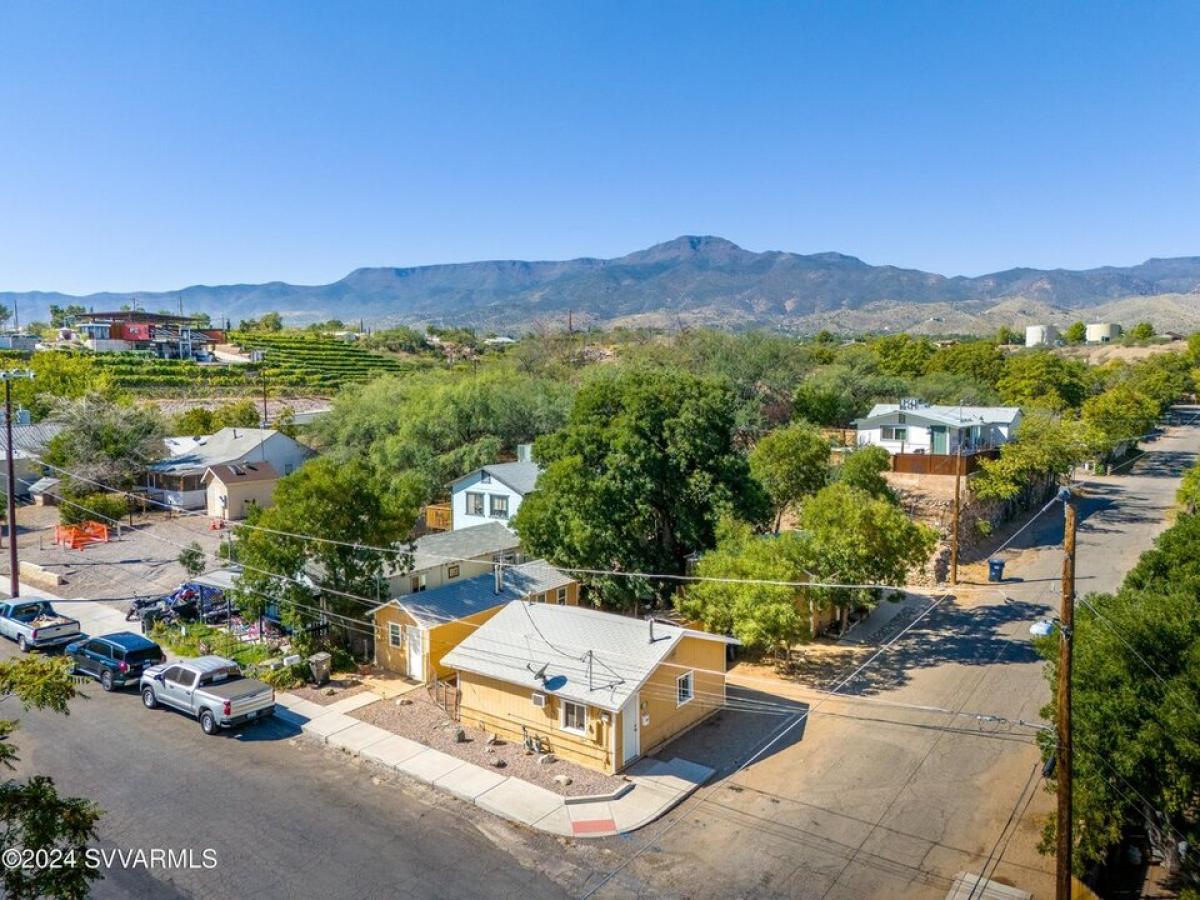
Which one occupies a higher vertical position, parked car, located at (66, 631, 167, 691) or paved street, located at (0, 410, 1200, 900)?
parked car, located at (66, 631, 167, 691)

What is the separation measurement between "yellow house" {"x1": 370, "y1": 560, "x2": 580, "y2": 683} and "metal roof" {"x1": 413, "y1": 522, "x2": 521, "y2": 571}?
1831mm

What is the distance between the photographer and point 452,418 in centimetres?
4759

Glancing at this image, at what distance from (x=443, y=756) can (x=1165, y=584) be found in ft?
55.4

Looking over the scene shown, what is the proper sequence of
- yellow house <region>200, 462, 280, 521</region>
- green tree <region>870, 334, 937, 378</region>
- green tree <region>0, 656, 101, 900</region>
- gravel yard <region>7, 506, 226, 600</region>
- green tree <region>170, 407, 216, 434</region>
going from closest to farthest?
green tree <region>0, 656, 101, 900</region>, gravel yard <region>7, 506, 226, 600</region>, yellow house <region>200, 462, 280, 521</region>, green tree <region>170, 407, 216, 434</region>, green tree <region>870, 334, 937, 378</region>

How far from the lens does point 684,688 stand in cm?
1911

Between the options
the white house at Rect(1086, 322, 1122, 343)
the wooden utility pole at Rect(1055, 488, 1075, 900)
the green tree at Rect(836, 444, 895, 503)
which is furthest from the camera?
the white house at Rect(1086, 322, 1122, 343)

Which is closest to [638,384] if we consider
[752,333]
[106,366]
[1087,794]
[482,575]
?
[482,575]

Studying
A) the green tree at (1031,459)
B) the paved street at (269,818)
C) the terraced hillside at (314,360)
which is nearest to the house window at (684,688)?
the paved street at (269,818)

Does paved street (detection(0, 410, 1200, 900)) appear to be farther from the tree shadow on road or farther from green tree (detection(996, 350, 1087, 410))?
green tree (detection(996, 350, 1087, 410))

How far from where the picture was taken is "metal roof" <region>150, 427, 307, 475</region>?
4547 cm

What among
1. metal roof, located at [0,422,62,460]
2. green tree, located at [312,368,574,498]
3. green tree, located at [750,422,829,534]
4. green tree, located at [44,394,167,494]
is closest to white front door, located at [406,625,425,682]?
green tree, located at [750,422,829,534]

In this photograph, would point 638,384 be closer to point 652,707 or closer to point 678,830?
point 652,707

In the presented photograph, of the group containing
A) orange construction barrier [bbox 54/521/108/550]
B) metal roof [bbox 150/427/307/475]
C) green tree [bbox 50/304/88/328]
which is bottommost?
orange construction barrier [bbox 54/521/108/550]

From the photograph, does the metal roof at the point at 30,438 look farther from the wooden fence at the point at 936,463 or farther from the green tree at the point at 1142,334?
the green tree at the point at 1142,334
